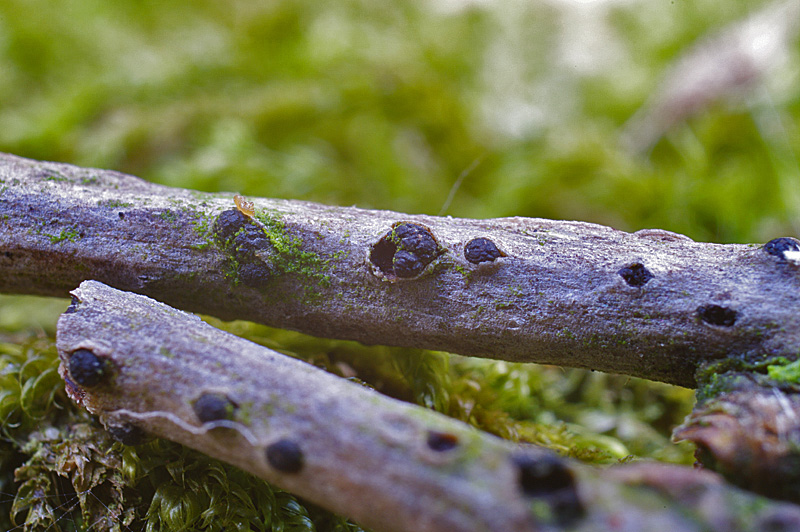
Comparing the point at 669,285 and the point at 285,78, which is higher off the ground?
the point at 285,78

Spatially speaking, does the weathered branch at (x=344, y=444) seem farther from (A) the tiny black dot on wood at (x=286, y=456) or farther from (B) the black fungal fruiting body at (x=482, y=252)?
(B) the black fungal fruiting body at (x=482, y=252)

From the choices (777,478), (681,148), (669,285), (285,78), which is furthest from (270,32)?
(777,478)

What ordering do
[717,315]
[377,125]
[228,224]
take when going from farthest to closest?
1. [377,125]
2. [228,224]
3. [717,315]

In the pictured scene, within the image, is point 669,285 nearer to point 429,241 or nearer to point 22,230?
point 429,241

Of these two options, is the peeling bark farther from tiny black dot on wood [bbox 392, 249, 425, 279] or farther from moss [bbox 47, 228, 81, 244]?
moss [bbox 47, 228, 81, 244]

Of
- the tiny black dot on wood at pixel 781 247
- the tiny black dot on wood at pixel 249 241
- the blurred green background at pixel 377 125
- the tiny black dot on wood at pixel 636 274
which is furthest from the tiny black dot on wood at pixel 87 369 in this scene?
the tiny black dot on wood at pixel 781 247

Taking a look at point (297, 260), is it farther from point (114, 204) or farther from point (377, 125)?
point (377, 125)

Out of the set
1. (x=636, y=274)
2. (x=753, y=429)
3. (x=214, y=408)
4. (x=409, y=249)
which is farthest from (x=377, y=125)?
(x=753, y=429)
